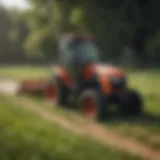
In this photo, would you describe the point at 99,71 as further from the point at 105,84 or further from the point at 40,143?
the point at 40,143

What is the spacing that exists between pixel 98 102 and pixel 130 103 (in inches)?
10.7

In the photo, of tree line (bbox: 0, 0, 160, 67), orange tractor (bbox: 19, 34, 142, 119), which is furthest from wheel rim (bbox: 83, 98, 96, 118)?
tree line (bbox: 0, 0, 160, 67)

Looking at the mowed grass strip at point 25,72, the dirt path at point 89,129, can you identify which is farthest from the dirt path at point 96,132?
the mowed grass strip at point 25,72

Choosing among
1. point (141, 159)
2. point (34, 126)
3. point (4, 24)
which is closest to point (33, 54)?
point (4, 24)

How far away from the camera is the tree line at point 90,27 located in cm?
88

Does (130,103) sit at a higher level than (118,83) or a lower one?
lower

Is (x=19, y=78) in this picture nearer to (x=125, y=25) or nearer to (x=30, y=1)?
(x=30, y=1)

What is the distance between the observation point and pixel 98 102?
48.3 inches

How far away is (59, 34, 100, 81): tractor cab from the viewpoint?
1011mm

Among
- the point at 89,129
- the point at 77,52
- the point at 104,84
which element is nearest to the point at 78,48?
the point at 77,52

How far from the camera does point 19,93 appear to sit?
3.69 ft

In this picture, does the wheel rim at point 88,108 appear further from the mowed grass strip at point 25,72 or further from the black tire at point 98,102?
the mowed grass strip at point 25,72

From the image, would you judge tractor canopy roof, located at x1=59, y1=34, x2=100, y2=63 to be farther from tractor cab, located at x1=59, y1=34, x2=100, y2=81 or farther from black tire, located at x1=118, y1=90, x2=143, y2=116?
black tire, located at x1=118, y1=90, x2=143, y2=116

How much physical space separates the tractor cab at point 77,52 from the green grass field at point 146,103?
9cm
